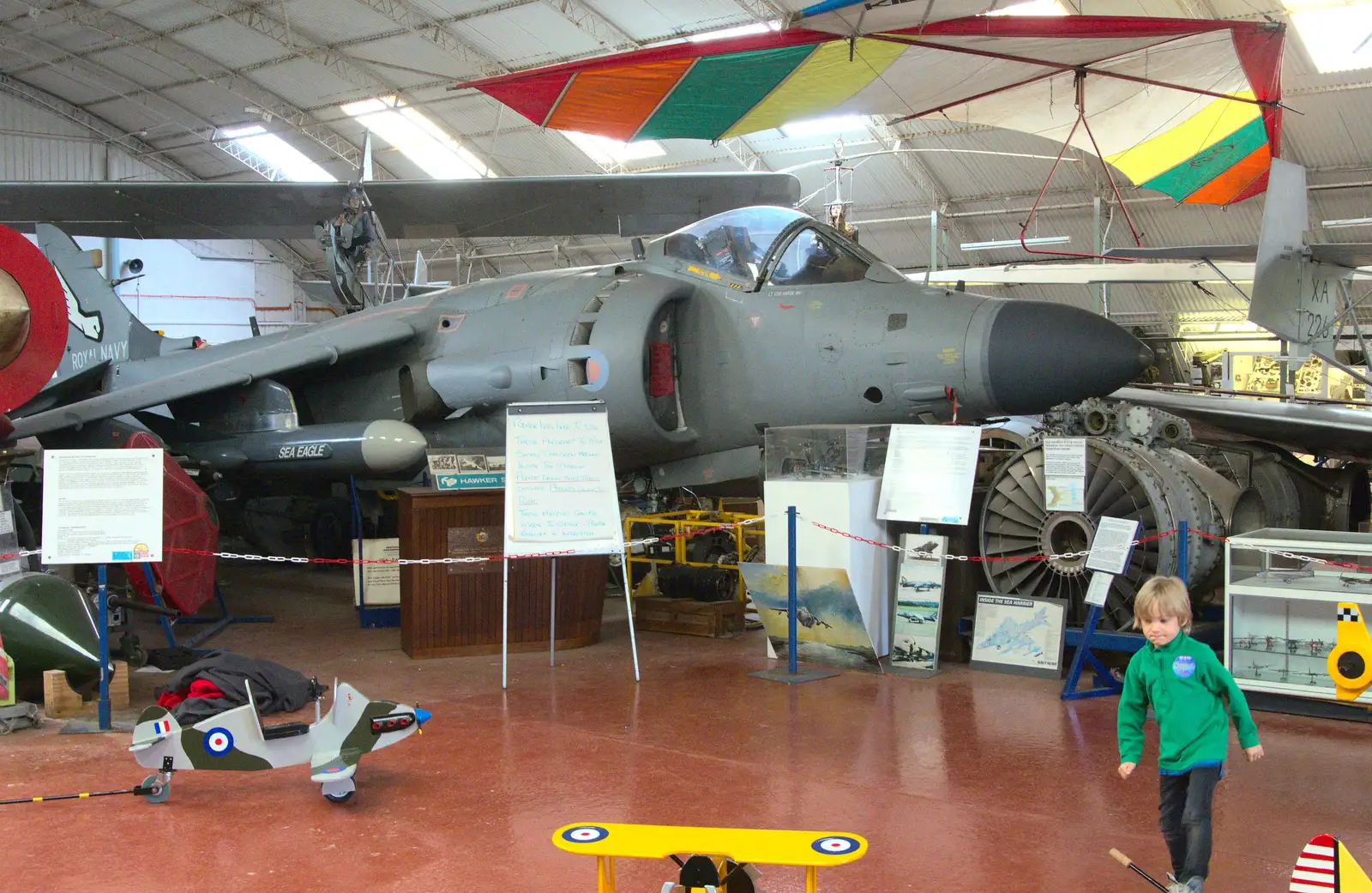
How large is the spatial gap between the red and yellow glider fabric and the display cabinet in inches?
195

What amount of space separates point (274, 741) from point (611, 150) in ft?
74.3

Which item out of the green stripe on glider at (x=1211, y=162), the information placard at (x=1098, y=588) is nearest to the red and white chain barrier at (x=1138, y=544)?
the information placard at (x=1098, y=588)

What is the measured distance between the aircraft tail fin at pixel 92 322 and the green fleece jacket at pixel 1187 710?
34.7ft

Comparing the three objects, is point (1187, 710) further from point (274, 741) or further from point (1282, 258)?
point (1282, 258)

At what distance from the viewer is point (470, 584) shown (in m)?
7.52

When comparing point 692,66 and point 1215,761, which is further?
point 692,66

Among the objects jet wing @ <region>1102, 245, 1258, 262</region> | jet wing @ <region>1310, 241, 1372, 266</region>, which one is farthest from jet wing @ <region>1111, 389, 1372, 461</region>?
jet wing @ <region>1102, 245, 1258, 262</region>

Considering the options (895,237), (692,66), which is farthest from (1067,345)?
(895,237)

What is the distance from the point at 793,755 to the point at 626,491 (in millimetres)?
3782

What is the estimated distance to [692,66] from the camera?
9.58 metres

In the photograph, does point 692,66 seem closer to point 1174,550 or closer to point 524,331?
point 524,331

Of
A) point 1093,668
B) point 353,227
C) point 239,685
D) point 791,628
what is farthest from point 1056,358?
point 353,227

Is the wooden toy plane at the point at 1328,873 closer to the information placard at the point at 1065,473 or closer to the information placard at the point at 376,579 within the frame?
the information placard at the point at 1065,473

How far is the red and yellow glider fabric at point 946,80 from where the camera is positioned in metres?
9.28
